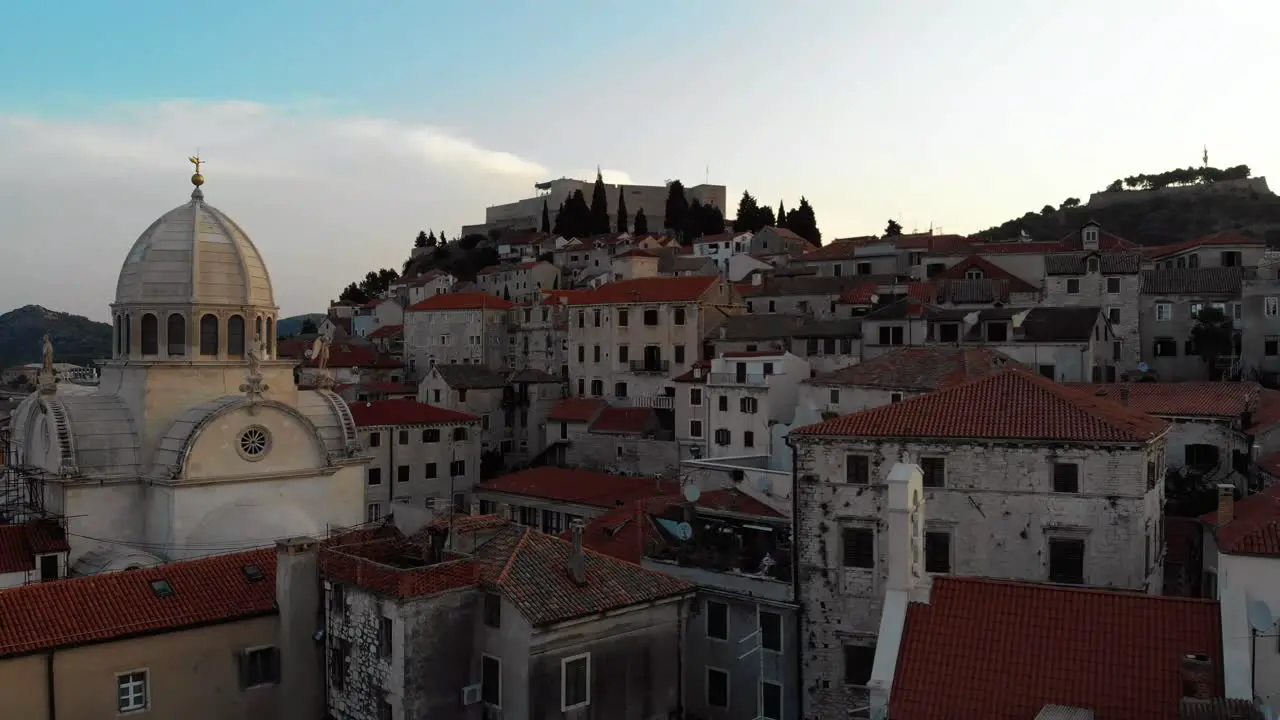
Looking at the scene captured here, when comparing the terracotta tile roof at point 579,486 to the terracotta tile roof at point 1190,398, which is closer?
the terracotta tile roof at point 1190,398

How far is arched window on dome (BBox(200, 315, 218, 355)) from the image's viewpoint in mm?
31578

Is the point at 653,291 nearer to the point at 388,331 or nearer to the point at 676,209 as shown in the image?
the point at 388,331

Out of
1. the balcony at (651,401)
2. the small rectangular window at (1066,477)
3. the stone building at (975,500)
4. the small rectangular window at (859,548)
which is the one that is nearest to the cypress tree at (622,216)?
the balcony at (651,401)

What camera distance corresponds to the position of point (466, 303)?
256 feet

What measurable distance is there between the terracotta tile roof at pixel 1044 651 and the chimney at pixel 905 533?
45cm

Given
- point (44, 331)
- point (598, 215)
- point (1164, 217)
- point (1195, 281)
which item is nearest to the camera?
point (1195, 281)

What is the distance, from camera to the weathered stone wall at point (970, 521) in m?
22.3

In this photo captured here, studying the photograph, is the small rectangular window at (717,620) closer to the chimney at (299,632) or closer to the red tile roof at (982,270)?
the chimney at (299,632)

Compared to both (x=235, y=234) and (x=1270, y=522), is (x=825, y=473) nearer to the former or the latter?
(x=1270, y=522)

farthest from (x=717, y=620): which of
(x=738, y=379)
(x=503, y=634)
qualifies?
(x=738, y=379)

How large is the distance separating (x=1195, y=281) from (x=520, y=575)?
45883 millimetres

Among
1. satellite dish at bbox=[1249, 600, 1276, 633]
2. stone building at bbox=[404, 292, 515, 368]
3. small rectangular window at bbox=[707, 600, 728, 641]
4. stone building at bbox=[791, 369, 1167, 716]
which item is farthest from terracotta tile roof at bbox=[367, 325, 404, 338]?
satellite dish at bbox=[1249, 600, 1276, 633]

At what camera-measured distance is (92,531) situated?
28.5 m

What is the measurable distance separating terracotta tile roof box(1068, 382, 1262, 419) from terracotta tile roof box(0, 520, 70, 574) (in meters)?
30.1
